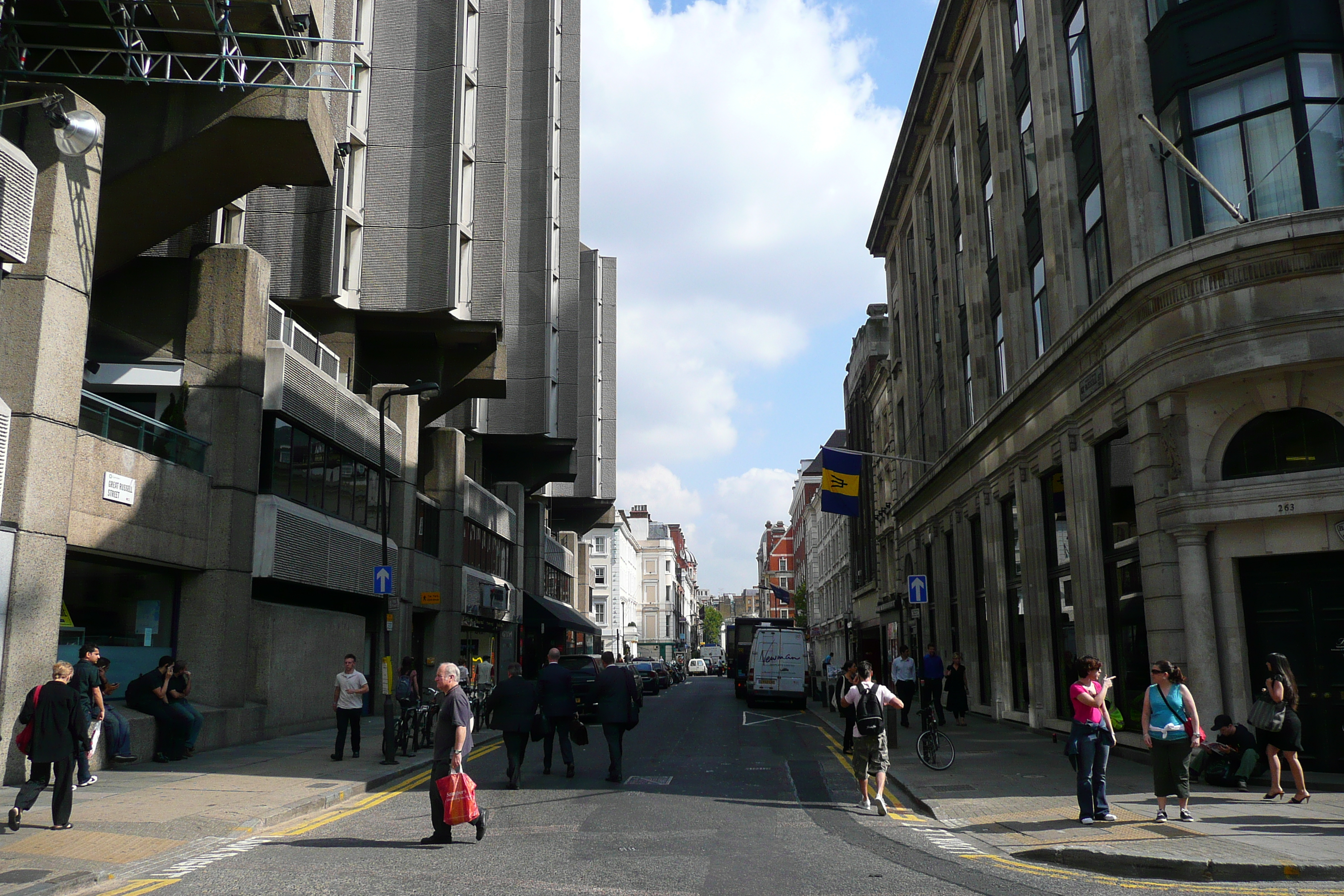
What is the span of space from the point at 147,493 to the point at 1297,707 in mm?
18006

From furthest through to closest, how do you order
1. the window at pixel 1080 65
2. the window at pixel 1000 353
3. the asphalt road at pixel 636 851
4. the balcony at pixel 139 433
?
the window at pixel 1000 353
the window at pixel 1080 65
the balcony at pixel 139 433
the asphalt road at pixel 636 851

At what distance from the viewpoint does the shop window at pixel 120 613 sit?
16500 mm

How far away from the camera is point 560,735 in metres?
15.4

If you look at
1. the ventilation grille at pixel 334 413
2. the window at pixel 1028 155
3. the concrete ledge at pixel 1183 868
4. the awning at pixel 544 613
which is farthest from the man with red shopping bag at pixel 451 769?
the awning at pixel 544 613

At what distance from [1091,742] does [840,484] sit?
22336 millimetres

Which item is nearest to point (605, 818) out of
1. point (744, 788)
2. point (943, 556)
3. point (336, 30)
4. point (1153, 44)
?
point (744, 788)

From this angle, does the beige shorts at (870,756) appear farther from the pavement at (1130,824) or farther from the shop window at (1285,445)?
the shop window at (1285,445)

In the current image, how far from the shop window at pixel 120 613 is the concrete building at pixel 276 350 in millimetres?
46

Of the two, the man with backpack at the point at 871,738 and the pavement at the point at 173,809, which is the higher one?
the man with backpack at the point at 871,738

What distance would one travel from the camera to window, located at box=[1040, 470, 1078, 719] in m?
22.1

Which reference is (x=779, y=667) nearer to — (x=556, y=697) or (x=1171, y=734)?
(x=556, y=697)

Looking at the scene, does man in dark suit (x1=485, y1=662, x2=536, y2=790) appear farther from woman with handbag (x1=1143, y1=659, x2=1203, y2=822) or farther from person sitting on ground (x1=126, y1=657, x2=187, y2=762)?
woman with handbag (x1=1143, y1=659, x2=1203, y2=822)

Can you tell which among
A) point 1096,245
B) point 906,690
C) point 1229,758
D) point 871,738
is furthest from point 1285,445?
point 906,690

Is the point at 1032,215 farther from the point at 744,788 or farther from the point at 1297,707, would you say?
the point at 744,788
